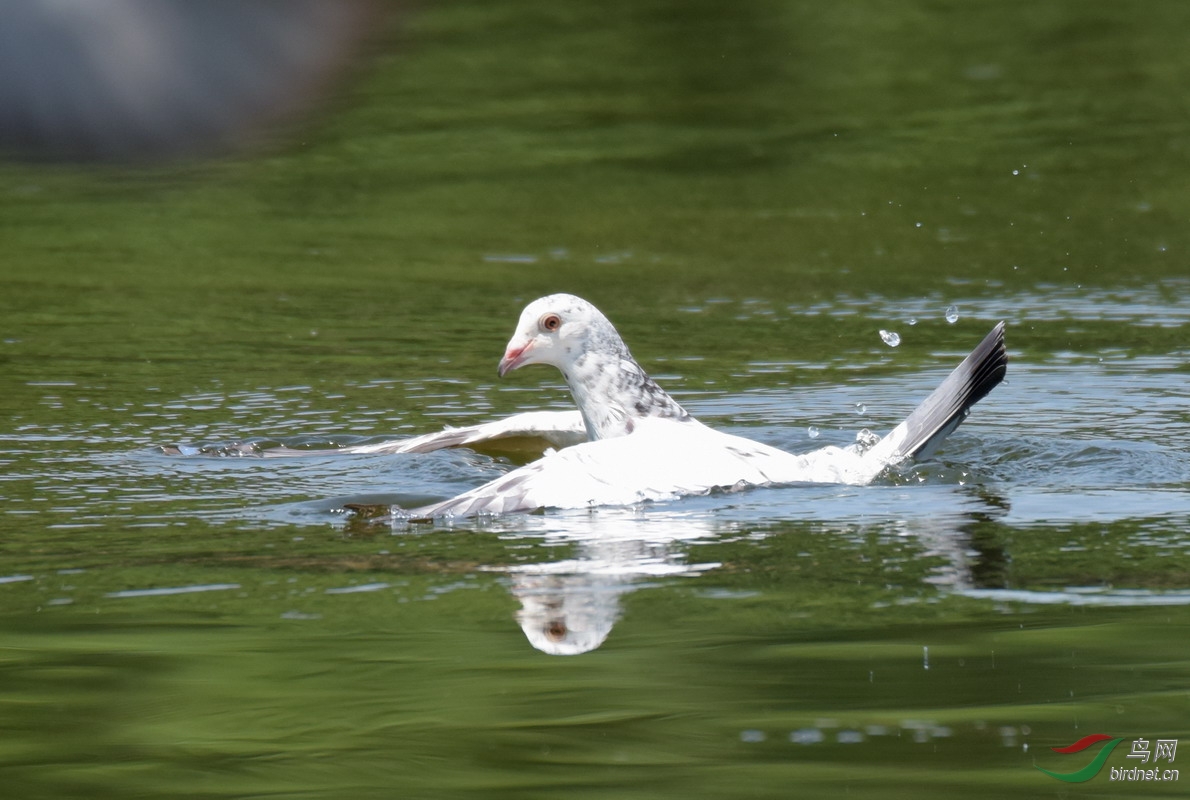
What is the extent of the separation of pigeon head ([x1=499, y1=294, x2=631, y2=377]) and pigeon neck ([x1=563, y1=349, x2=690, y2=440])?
0.04 metres

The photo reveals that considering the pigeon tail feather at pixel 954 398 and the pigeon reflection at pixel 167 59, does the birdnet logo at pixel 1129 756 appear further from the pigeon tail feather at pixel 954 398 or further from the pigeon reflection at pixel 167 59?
the pigeon tail feather at pixel 954 398

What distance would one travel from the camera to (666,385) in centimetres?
879

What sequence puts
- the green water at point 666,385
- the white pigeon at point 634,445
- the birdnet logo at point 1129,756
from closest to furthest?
1. the birdnet logo at point 1129,756
2. the green water at point 666,385
3. the white pigeon at point 634,445

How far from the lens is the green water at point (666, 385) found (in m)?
3.95

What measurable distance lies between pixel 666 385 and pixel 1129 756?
17.1 ft

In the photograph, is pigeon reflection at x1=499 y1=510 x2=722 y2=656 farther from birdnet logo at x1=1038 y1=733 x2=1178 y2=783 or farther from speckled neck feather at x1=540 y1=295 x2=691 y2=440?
birdnet logo at x1=1038 y1=733 x2=1178 y2=783

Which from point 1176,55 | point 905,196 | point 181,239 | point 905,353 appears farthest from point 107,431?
point 1176,55

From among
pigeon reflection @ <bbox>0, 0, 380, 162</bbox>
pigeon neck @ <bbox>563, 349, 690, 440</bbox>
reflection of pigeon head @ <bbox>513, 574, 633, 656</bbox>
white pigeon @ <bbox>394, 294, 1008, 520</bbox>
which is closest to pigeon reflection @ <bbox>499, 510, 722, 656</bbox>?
reflection of pigeon head @ <bbox>513, 574, 633, 656</bbox>

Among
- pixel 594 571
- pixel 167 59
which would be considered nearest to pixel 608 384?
pixel 594 571

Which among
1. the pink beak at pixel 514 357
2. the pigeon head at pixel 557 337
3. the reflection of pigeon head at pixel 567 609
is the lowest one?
the reflection of pigeon head at pixel 567 609

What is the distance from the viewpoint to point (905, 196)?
1401cm

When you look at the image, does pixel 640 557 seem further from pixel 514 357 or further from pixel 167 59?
pixel 167 59

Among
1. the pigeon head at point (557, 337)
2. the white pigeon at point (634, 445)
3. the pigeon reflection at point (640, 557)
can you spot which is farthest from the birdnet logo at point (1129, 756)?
the pigeon head at point (557, 337)

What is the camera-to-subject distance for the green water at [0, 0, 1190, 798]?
3.95 metres
